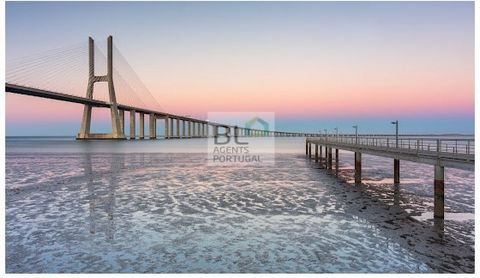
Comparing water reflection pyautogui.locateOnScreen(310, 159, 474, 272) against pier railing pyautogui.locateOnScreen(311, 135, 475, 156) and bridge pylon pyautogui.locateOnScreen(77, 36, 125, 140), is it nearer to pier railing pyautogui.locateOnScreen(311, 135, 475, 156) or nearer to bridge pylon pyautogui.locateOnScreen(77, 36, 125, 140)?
pier railing pyautogui.locateOnScreen(311, 135, 475, 156)

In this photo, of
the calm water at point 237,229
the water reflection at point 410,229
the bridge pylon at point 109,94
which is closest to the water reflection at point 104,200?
the calm water at point 237,229

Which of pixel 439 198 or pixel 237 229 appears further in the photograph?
pixel 439 198

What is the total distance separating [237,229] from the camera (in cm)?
1512

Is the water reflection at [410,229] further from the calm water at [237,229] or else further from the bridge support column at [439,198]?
the bridge support column at [439,198]

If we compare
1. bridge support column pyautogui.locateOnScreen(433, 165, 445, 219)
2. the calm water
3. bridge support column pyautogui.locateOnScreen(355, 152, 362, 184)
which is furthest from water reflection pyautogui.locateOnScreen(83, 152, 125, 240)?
bridge support column pyautogui.locateOnScreen(355, 152, 362, 184)

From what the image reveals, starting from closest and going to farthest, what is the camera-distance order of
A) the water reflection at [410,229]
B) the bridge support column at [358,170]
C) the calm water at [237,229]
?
the calm water at [237,229] → the water reflection at [410,229] → the bridge support column at [358,170]

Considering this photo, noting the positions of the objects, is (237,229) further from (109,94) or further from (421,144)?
(109,94)

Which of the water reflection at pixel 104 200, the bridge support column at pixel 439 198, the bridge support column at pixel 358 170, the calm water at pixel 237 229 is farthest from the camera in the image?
the bridge support column at pixel 358 170

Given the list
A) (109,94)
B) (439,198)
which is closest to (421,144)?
(439,198)

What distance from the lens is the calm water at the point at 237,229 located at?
1143cm

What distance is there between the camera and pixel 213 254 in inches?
478

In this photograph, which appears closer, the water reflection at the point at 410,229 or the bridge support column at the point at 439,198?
the water reflection at the point at 410,229
